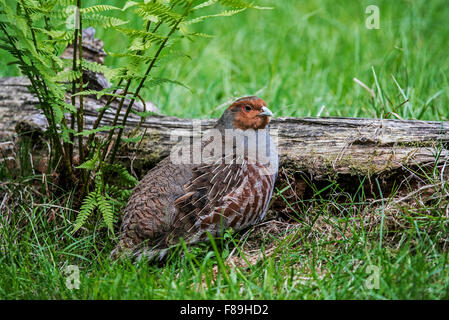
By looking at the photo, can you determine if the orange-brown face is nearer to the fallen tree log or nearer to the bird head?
the bird head

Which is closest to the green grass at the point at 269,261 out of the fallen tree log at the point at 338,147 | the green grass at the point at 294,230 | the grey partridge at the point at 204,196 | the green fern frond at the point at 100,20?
the green grass at the point at 294,230

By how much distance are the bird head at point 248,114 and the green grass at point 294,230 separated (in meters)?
0.40

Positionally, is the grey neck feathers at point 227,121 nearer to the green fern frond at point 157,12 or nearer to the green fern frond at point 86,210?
the green fern frond at point 157,12

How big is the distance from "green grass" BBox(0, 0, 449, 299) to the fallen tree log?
0.82ft

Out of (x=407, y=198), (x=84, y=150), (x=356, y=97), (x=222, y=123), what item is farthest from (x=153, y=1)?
(x=356, y=97)

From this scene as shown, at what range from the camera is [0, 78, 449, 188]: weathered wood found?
13.4ft

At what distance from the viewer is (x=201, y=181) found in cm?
395

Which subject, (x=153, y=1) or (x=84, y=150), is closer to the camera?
(x=153, y=1)

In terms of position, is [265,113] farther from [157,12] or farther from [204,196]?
[157,12]

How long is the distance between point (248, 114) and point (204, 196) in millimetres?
870

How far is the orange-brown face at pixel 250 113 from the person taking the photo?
4211 millimetres

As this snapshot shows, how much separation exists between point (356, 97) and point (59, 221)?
3769 mm

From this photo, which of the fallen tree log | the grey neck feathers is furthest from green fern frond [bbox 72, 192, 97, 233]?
the grey neck feathers
